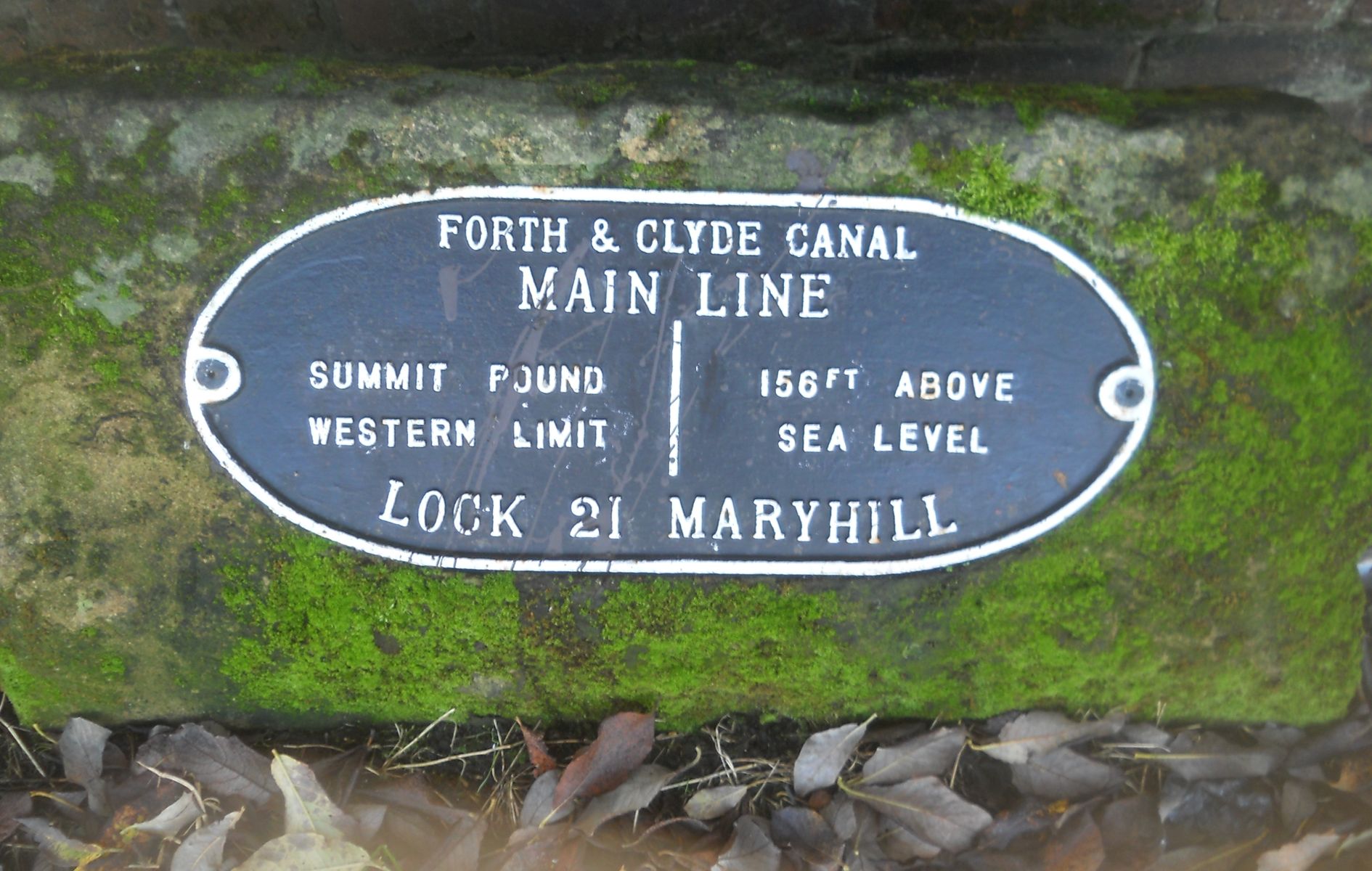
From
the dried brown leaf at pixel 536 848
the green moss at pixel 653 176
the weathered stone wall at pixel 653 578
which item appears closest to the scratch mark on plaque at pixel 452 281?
the weathered stone wall at pixel 653 578

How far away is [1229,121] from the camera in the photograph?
4.87 ft

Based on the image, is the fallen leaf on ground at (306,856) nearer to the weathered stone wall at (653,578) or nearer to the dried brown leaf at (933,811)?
the weathered stone wall at (653,578)

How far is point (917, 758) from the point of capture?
5.65 ft

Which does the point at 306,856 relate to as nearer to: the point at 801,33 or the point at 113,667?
the point at 113,667

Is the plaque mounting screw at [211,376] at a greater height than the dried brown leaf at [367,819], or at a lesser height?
greater

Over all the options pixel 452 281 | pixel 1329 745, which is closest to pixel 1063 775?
pixel 1329 745

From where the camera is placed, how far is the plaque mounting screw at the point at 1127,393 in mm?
1514

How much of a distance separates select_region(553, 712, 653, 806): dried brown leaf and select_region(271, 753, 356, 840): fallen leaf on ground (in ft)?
1.38

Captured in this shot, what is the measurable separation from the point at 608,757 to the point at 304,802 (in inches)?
22.6

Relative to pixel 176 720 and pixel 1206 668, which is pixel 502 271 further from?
pixel 1206 668

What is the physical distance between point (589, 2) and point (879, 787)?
6.06 feet

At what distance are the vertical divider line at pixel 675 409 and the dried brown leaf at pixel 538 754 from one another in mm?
606

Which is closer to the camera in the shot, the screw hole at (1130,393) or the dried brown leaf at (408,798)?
the screw hole at (1130,393)

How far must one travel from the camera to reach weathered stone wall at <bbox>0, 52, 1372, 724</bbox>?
4.85ft
